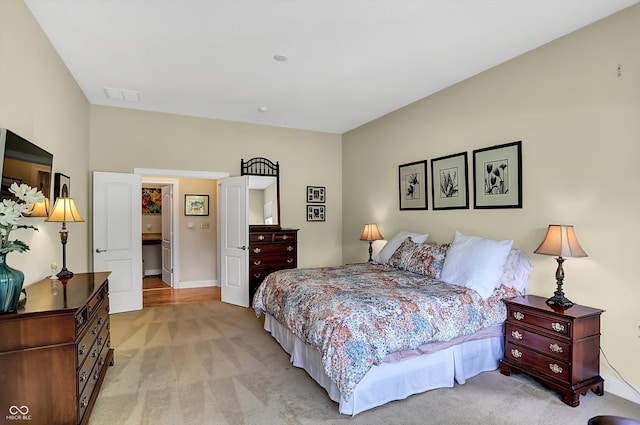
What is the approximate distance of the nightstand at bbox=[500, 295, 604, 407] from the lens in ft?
8.27

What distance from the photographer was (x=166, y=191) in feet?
23.4

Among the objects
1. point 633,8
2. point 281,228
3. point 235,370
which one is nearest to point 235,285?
point 281,228

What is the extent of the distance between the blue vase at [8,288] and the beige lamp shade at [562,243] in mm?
3574

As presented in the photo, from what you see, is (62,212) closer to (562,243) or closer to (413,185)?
(413,185)

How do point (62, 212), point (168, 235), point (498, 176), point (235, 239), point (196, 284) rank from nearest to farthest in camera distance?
point (62, 212), point (498, 176), point (235, 239), point (196, 284), point (168, 235)

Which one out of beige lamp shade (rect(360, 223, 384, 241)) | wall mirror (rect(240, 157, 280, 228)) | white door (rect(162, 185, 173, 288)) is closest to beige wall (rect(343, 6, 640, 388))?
beige lamp shade (rect(360, 223, 384, 241))

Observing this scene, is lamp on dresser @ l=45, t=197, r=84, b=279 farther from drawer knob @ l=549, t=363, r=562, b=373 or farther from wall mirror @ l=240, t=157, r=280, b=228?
drawer knob @ l=549, t=363, r=562, b=373

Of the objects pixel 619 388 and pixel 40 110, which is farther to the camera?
pixel 40 110

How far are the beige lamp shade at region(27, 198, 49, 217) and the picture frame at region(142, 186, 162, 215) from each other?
5.67 metres

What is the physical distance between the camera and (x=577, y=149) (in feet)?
9.62

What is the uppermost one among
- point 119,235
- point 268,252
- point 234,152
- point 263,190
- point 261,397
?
point 234,152

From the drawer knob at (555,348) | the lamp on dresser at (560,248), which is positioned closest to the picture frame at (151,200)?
the lamp on dresser at (560,248)

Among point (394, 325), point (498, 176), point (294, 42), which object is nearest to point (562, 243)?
point (498, 176)

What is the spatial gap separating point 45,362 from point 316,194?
4775mm
